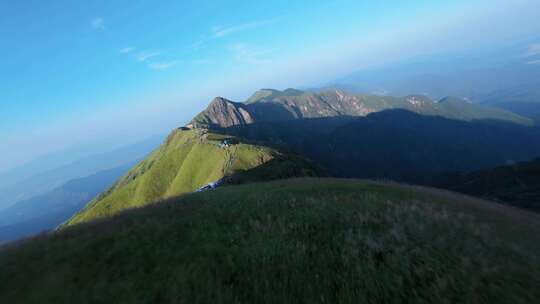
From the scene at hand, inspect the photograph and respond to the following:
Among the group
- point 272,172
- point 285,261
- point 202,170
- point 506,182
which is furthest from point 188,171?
point 506,182

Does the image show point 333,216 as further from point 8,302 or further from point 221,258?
point 8,302

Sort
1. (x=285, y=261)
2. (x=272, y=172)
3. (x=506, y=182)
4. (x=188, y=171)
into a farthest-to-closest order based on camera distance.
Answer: (x=188, y=171) < (x=506, y=182) < (x=272, y=172) < (x=285, y=261)

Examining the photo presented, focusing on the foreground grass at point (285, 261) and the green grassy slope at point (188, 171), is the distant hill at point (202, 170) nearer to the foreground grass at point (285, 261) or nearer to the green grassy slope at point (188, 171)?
the green grassy slope at point (188, 171)

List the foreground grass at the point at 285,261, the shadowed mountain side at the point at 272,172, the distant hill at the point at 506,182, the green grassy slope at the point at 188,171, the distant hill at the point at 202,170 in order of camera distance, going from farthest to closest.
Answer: the green grassy slope at the point at 188,171 < the distant hill at the point at 202,170 < the shadowed mountain side at the point at 272,172 < the distant hill at the point at 506,182 < the foreground grass at the point at 285,261

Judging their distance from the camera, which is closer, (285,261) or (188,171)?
(285,261)

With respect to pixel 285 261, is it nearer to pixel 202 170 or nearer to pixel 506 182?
pixel 202 170

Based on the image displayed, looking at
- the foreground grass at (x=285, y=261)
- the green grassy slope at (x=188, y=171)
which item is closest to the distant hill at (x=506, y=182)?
the green grassy slope at (x=188, y=171)

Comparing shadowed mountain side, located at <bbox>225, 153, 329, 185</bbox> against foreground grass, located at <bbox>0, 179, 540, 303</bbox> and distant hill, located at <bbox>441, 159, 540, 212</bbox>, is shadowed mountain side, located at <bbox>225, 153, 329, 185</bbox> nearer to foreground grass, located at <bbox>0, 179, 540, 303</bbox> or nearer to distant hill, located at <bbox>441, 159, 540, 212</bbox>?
distant hill, located at <bbox>441, 159, 540, 212</bbox>

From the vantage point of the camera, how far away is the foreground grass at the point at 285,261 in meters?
6.33

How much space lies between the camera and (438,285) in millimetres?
6137

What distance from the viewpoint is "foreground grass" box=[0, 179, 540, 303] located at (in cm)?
633

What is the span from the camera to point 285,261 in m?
7.68

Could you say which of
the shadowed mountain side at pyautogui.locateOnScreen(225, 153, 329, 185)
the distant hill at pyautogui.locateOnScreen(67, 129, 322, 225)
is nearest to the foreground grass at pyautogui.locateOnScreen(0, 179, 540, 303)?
the shadowed mountain side at pyautogui.locateOnScreen(225, 153, 329, 185)

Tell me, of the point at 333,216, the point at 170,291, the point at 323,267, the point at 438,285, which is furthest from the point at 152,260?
the point at 438,285
